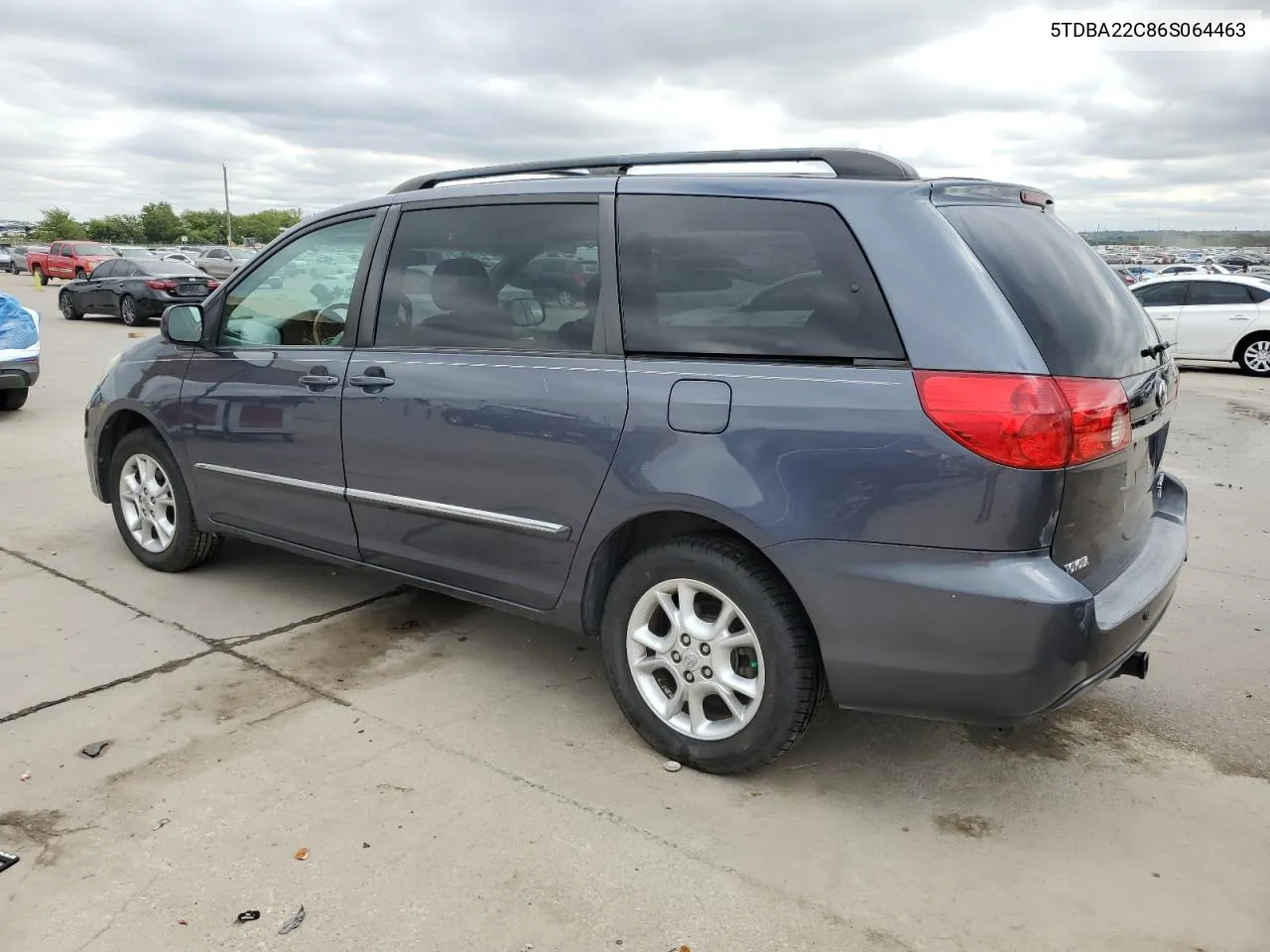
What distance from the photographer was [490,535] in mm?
3635

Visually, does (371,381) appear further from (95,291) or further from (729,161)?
(95,291)

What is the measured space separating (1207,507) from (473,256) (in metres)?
5.45

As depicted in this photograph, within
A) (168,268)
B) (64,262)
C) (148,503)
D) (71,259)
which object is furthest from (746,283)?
(64,262)

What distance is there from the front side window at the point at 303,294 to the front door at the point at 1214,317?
49.5 ft

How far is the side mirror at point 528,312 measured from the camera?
3.53m

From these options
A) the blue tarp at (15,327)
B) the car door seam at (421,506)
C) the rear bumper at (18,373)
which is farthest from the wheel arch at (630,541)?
the blue tarp at (15,327)

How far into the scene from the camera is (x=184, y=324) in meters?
4.66

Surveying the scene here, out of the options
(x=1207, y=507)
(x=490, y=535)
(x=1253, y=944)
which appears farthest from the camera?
(x=1207, y=507)

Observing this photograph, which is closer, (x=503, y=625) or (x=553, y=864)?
(x=553, y=864)

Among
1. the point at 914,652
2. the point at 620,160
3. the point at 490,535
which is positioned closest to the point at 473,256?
the point at 620,160

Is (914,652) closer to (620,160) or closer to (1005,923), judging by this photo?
(1005,923)

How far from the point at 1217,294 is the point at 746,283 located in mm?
15533

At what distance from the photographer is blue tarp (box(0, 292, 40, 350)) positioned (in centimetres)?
945

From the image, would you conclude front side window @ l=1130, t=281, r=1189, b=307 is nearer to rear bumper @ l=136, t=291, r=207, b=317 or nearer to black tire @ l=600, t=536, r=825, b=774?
black tire @ l=600, t=536, r=825, b=774
